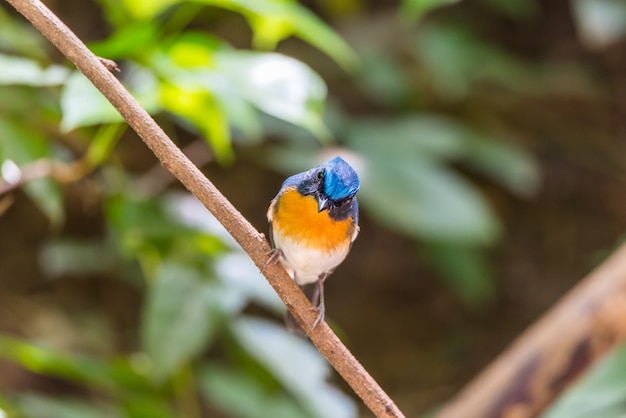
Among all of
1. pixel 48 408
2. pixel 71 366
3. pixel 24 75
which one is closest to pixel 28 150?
pixel 24 75

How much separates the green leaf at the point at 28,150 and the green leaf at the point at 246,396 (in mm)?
970

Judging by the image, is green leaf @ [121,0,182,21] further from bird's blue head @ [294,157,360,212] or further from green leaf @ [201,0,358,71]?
bird's blue head @ [294,157,360,212]

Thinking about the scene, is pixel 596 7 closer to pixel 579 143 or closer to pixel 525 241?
pixel 579 143

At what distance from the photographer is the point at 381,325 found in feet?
16.0

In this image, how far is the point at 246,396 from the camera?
9.71 feet

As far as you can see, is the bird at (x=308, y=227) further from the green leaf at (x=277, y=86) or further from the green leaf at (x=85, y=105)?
the green leaf at (x=85, y=105)

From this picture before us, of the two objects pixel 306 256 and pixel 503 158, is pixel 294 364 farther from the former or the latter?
pixel 503 158

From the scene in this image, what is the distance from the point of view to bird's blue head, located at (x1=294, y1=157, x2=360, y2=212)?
1.70 m

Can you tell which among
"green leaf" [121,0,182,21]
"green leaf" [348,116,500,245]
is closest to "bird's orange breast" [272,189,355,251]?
"green leaf" [121,0,182,21]

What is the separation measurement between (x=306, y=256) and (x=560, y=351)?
3.28ft

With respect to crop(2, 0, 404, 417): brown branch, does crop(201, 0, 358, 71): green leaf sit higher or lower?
higher

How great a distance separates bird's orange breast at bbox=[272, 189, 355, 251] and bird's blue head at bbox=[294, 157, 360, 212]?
0.19 m


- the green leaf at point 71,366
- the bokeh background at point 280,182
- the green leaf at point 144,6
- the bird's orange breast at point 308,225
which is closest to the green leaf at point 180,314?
the bokeh background at point 280,182

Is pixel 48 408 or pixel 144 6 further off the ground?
pixel 144 6
